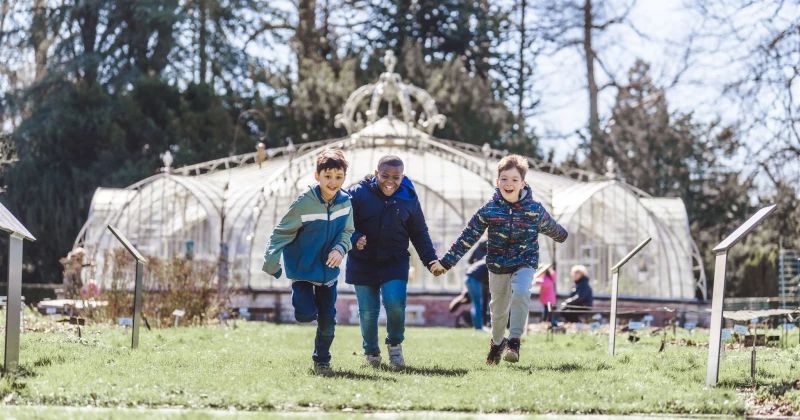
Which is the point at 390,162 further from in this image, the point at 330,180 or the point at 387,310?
the point at 387,310

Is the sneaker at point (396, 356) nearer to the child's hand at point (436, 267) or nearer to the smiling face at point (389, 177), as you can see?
the child's hand at point (436, 267)

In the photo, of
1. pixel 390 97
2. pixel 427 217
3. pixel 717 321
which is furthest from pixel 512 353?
pixel 390 97

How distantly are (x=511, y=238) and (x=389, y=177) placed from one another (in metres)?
1.00

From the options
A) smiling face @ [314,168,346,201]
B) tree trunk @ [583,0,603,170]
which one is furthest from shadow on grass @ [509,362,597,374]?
tree trunk @ [583,0,603,170]

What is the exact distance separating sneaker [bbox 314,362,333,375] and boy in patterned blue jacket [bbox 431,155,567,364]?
116 centimetres

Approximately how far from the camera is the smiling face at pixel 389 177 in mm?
7422

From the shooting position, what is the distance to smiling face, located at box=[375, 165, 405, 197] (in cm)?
742

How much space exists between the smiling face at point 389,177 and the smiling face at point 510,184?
28.6 inches

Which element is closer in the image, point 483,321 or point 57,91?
point 483,321

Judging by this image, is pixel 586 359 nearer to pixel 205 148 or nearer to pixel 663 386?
pixel 663 386

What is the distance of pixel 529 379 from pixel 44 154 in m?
24.1

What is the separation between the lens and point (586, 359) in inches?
321

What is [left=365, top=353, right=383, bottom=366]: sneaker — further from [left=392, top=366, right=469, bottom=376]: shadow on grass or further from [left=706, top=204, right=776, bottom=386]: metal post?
[left=706, top=204, right=776, bottom=386]: metal post

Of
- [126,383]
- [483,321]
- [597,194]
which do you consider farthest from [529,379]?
[597,194]
